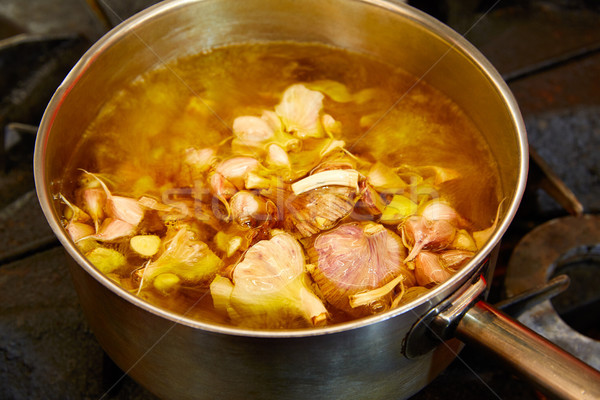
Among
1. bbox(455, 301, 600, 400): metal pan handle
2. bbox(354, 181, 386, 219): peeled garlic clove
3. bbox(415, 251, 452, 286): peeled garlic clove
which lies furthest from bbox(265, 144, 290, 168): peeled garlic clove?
bbox(455, 301, 600, 400): metal pan handle

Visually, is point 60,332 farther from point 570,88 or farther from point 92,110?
point 570,88

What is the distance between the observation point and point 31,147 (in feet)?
4.00

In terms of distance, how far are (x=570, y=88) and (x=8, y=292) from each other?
131 cm

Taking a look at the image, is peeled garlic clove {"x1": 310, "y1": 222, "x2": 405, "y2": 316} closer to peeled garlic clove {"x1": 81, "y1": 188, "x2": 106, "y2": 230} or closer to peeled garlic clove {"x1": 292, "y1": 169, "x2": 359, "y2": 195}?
peeled garlic clove {"x1": 292, "y1": 169, "x2": 359, "y2": 195}

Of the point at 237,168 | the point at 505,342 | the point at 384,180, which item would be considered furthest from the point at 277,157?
the point at 505,342

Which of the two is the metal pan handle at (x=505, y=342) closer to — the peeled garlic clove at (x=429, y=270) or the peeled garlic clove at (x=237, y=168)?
the peeled garlic clove at (x=429, y=270)

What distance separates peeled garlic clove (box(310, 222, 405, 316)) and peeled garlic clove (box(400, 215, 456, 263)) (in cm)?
2

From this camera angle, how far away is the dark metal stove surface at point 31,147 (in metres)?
0.89

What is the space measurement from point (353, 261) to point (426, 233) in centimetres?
12

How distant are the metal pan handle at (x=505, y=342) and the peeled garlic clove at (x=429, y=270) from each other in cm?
7

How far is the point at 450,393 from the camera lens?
87cm

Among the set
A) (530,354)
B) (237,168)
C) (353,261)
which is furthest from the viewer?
(237,168)

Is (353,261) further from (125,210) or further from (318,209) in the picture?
(125,210)

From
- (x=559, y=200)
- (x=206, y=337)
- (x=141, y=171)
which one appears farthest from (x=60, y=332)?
(x=559, y=200)
